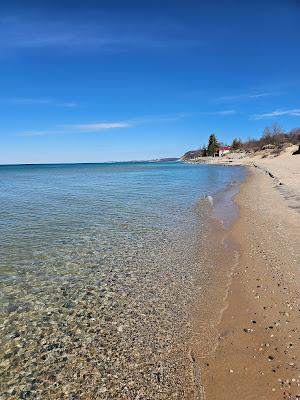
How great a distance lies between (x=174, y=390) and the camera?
178 inches

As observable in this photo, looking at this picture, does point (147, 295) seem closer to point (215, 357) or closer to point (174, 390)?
point (215, 357)

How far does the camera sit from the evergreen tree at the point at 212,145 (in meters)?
176

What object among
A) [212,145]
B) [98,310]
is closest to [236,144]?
[212,145]

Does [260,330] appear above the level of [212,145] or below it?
below

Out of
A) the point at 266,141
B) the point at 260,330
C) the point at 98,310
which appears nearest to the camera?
the point at 260,330

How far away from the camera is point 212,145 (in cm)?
17900

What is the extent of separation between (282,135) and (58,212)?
140 meters

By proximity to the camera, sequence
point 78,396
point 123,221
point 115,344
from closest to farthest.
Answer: point 78,396 → point 115,344 → point 123,221

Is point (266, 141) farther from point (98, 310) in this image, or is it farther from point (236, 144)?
point (98, 310)

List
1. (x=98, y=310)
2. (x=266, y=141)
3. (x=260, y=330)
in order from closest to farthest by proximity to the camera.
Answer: (x=260, y=330), (x=98, y=310), (x=266, y=141)

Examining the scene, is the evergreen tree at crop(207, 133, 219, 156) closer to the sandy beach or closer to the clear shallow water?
the clear shallow water

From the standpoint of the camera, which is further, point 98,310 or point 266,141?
point 266,141

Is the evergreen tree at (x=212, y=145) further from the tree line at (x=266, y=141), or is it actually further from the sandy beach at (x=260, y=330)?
the sandy beach at (x=260, y=330)

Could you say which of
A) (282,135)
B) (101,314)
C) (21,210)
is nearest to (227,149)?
(282,135)
